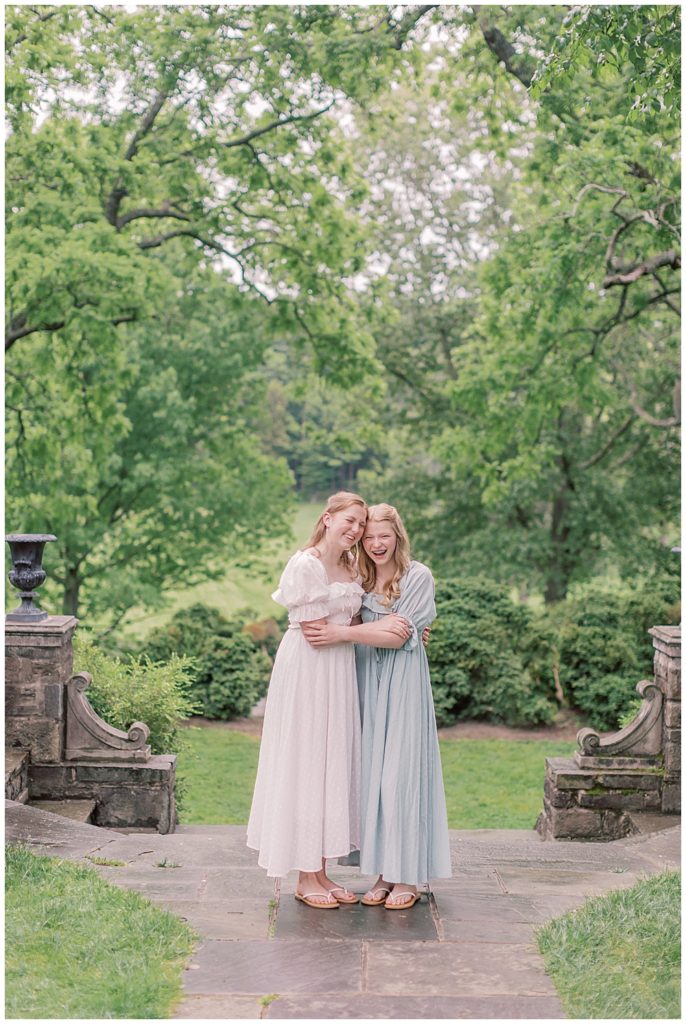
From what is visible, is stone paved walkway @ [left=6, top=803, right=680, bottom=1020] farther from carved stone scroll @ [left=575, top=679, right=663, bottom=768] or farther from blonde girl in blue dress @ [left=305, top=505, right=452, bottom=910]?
carved stone scroll @ [left=575, top=679, right=663, bottom=768]

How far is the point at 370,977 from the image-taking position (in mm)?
4156

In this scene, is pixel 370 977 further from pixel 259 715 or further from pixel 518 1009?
pixel 259 715

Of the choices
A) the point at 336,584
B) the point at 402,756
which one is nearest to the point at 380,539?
the point at 336,584

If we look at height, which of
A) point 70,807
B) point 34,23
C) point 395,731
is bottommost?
point 70,807

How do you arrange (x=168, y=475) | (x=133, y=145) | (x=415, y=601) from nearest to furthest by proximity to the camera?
(x=415, y=601) < (x=133, y=145) < (x=168, y=475)

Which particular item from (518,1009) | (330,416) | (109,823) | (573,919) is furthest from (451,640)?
(330,416)

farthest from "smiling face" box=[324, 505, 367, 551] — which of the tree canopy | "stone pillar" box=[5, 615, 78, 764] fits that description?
"stone pillar" box=[5, 615, 78, 764]

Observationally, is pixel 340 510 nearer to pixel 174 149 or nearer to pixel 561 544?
pixel 174 149

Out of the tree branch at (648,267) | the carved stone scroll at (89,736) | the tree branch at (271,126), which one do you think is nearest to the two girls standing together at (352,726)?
the carved stone scroll at (89,736)

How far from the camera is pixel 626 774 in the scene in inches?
293

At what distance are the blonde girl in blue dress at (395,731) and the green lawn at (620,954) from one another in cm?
66

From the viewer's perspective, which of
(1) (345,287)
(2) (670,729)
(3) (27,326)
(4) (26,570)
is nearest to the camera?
(2) (670,729)

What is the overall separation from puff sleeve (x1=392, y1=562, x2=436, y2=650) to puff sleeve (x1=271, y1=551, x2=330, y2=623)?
0.35 meters

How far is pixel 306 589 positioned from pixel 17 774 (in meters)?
3.20
